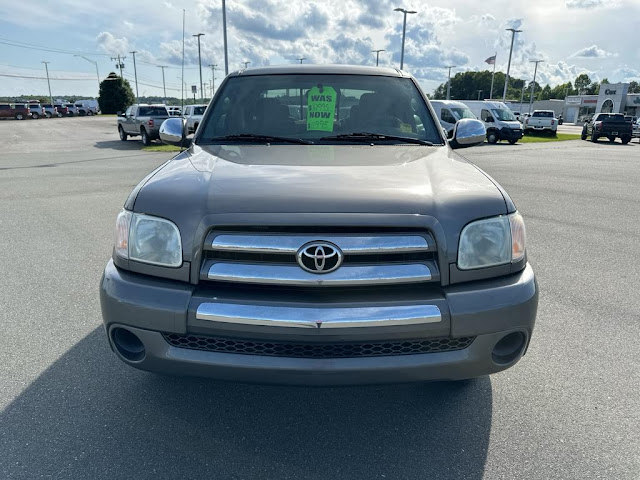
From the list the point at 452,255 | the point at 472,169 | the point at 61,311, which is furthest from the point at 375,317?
the point at 61,311

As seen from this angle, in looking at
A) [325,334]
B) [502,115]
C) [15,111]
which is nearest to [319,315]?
[325,334]

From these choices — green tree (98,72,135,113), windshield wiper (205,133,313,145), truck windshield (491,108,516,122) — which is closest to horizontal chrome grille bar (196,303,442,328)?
windshield wiper (205,133,313,145)

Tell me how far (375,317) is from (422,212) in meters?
0.50

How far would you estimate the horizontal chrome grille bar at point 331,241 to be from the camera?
201 centimetres

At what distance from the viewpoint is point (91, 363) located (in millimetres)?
2998

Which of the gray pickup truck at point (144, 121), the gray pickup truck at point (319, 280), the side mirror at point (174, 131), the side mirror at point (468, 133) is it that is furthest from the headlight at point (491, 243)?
the gray pickup truck at point (144, 121)

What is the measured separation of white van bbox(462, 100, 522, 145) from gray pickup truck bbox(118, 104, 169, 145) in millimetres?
15103

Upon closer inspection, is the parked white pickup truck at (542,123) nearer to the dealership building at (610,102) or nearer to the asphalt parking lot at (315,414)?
the asphalt parking lot at (315,414)

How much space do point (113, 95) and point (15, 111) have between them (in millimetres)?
15484

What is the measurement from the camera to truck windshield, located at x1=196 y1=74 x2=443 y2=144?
10.7ft

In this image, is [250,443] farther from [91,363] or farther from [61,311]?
[61,311]

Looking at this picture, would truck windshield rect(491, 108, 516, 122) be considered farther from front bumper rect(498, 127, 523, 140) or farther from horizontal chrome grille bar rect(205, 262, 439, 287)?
horizontal chrome grille bar rect(205, 262, 439, 287)

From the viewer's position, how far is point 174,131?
3.86 meters

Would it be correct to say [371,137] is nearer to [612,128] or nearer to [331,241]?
[331,241]
